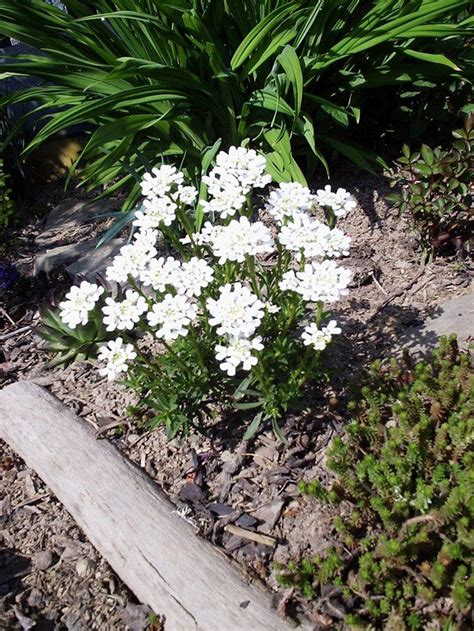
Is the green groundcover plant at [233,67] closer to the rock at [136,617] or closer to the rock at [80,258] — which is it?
the rock at [80,258]

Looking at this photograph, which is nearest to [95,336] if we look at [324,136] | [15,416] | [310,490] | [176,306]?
[15,416]

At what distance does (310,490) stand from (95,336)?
4.39ft

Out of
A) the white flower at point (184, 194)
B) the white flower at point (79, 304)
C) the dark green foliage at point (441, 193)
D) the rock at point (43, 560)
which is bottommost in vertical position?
the rock at point (43, 560)

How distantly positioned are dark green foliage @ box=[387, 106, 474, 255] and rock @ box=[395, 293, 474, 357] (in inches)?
13.4

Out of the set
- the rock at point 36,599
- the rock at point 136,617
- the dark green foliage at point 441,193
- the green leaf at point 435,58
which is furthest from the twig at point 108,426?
the green leaf at point 435,58

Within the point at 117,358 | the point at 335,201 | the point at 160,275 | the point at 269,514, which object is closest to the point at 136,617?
the point at 269,514

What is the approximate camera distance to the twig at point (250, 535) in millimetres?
1854

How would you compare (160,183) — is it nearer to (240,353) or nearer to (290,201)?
(290,201)

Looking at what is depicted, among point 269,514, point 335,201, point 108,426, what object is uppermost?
point 335,201

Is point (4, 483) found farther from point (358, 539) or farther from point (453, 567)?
point (453, 567)

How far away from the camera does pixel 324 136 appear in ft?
10.2

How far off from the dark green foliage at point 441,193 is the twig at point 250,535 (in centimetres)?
148

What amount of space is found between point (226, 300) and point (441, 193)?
138 centimetres

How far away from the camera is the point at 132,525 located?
1.93m
